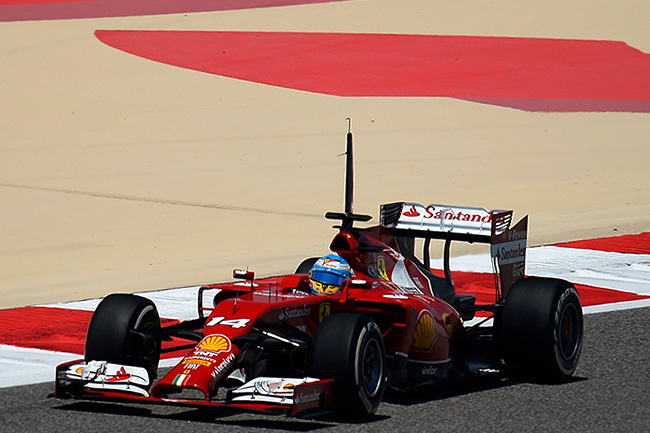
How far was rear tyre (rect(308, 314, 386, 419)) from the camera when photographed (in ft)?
24.3

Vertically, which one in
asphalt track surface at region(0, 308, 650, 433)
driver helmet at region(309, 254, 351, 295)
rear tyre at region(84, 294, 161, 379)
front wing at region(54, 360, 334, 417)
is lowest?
asphalt track surface at region(0, 308, 650, 433)

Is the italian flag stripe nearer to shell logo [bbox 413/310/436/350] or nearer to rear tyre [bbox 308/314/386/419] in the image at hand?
rear tyre [bbox 308/314/386/419]

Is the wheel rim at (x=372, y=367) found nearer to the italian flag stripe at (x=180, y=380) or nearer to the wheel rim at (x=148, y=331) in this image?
the italian flag stripe at (x=180, y=380)

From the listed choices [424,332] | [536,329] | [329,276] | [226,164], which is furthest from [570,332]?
[226,164]

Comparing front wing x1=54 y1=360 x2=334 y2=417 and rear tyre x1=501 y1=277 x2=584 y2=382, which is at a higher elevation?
rear tyre x1=501 y1=277 x2=584 y2=382

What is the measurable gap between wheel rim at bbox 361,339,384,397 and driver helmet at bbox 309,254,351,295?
0.83m

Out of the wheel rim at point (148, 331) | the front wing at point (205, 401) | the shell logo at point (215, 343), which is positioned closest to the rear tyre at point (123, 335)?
the wheel rim at point (148, 331)

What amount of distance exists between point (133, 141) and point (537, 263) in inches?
415

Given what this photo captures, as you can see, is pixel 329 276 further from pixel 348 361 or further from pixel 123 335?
pixel 123 335

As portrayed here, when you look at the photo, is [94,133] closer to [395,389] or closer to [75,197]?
[75,197]

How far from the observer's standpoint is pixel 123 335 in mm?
8141

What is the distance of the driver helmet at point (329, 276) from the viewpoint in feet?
27.9


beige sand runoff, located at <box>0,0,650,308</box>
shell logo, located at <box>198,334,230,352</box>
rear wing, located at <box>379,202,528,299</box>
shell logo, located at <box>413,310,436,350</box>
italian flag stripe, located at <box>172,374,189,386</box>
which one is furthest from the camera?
beige sand runoff, located at <box>0,0,650,308</box>

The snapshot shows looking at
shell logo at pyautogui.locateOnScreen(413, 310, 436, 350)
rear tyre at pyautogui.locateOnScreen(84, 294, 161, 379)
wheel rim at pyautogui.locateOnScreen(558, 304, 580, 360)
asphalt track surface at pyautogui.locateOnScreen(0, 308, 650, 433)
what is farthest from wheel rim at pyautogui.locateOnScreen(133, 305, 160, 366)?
wheel rim at pyautogui.locateOnScreen(558, 304, 580, 360)
